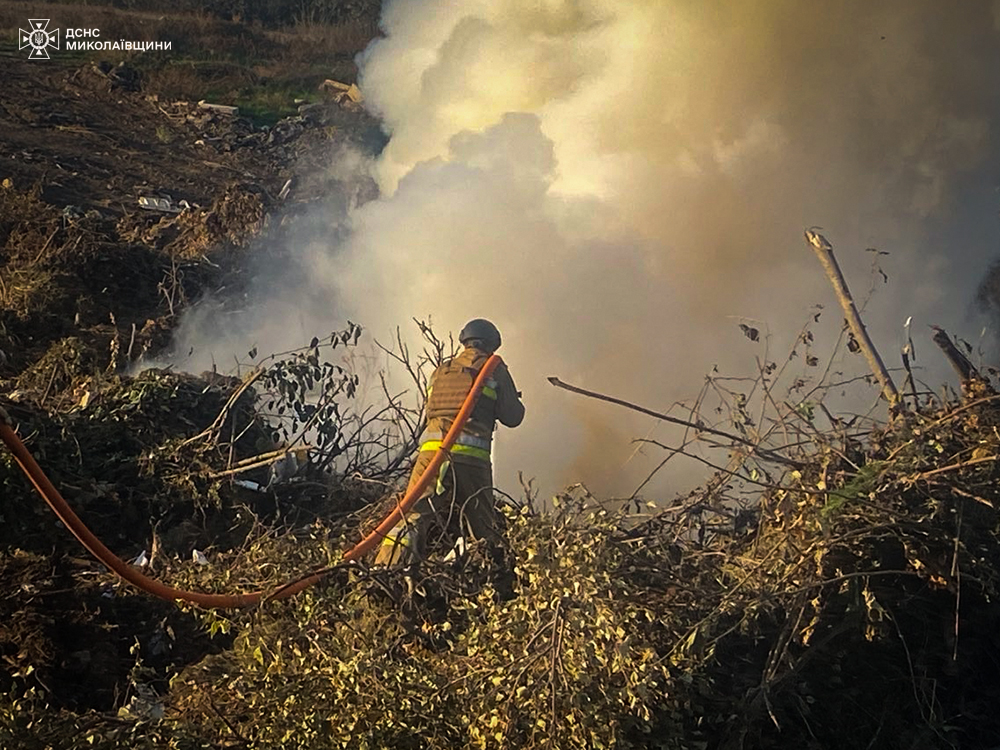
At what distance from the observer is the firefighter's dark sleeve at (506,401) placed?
628 centimetres

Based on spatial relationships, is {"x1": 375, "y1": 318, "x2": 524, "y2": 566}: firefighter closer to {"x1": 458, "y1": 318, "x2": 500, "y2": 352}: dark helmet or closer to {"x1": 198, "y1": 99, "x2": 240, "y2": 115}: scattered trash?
{"x1": 458, "y1": 318, "x2": 500, "y2": 352}: dark helmet

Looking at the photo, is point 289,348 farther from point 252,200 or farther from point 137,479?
point 252,200

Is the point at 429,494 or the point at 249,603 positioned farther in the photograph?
the point at 429,494

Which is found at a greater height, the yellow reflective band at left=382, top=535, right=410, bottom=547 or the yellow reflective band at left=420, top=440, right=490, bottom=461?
the yellow reflective band at left=420, top=440, right=490, bottom=461

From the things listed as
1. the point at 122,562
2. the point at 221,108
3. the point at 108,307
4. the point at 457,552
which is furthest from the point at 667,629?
the point at 221,108

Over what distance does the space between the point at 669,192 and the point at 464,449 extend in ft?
13.0

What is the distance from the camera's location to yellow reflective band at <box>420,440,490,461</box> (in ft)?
20.0

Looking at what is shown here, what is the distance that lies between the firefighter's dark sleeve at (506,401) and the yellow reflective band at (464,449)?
0.75ft

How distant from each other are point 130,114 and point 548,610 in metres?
16.3

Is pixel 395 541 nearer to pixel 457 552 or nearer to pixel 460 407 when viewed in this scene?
pixel 457 552

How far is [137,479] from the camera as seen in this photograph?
6.85m

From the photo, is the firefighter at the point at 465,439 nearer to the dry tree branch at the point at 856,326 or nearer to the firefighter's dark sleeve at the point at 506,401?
the firefighter's dark sleeve at the point at 506,401

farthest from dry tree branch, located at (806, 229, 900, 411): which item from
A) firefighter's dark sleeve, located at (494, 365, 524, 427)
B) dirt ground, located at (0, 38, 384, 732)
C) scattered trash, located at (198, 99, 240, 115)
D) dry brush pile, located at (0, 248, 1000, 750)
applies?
scattered trash, located at (198, 99, 240, 115)

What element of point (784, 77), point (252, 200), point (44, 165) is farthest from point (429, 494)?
point (44, 165)
